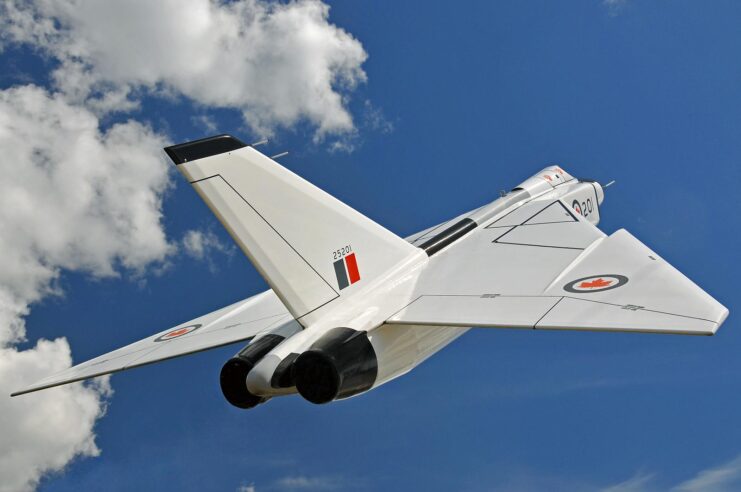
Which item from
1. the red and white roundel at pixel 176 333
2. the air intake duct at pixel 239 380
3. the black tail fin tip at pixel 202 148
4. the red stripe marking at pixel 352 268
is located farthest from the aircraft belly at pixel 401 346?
the red and white roundel at pixel 176 333

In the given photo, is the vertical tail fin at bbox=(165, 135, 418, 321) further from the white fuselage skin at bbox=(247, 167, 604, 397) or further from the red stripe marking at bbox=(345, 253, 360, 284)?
the white fuselage skin at bbox=(247, 167, 604, 397)

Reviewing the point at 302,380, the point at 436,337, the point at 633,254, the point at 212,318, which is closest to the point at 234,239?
the point at 302,380

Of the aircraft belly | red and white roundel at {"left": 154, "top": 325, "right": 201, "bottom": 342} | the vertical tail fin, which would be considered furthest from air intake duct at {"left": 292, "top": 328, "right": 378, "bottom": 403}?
red and white roundel at {"left": 154, "top": 325, "right": 201, "bottom": 342}

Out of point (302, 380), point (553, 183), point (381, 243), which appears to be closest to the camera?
point (302, 380)

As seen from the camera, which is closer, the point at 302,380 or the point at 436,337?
the point at 302,380

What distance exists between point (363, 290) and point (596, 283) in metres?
3.61

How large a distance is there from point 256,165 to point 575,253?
5.83 metres

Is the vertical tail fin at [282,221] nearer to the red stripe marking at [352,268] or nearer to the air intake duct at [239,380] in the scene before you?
the red stripe marking at [352,268]

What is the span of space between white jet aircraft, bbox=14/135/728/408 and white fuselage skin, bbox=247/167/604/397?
2 cm

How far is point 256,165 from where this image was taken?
9.50 meters

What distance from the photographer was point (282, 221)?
9602 millimetres

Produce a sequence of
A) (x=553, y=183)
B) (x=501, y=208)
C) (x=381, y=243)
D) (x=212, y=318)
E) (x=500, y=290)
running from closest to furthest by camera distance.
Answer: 1. (x=500, y=290)
2. (x=381, y=243)
3. (x=212, y=318)
4. (x=501, y=208)
5. (x=553, y=183)

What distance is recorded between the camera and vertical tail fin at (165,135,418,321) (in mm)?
8969

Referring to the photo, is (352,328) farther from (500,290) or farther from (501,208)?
(501,208)
